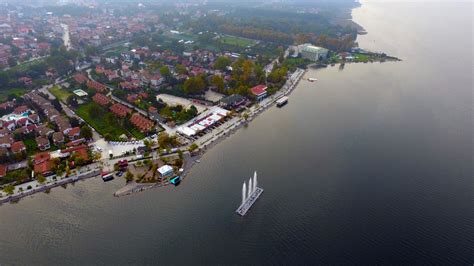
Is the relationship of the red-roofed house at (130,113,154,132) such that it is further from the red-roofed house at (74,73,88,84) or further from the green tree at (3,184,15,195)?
the red-roofed house at (74,73,88,84)

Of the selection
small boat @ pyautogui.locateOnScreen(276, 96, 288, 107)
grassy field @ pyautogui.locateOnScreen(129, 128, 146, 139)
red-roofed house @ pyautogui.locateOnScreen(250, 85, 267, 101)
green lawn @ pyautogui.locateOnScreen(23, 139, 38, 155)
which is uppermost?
red-roofed house @ pyautogui.locateOnScreen(250, 85, 267, 101)

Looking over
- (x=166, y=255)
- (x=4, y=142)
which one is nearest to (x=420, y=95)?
(x=166, y=255)

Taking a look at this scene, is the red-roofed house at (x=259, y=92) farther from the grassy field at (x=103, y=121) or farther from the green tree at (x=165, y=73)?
the grassy field at (x=103, y=121)

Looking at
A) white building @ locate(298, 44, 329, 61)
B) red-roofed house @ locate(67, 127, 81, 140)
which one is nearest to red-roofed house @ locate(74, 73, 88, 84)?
red-roofed house @ locate(67, 127, 81, 140)

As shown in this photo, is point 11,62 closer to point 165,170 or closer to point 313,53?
point 165,170

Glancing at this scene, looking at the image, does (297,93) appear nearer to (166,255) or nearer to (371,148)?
(371,148)

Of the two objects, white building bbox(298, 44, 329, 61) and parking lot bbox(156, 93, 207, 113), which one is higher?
white building bbox(298, 44, 329, 61)
